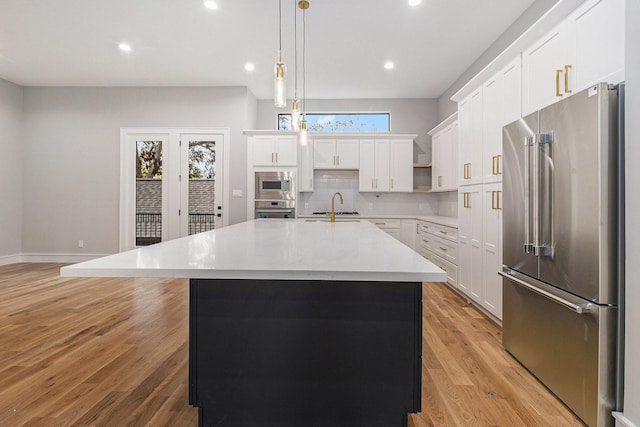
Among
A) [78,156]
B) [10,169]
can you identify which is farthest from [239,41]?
[10,169]

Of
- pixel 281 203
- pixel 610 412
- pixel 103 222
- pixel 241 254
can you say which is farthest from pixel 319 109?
pixel 610 412

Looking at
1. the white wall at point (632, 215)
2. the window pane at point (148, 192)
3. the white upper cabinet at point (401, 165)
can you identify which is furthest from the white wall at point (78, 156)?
the white wall at point (632, 215)

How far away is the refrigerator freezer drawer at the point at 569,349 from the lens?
154cm

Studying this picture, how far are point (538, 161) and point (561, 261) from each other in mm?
584

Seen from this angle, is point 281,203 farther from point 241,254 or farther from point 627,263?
point 627,263

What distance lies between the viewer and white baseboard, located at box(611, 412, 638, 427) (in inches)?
56.4

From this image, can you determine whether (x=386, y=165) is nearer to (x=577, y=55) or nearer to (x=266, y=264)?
(x=577, y=55)

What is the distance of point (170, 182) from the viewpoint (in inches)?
220

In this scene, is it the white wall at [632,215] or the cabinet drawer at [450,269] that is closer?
the white wall at [632,215]

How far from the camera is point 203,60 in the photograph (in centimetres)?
454

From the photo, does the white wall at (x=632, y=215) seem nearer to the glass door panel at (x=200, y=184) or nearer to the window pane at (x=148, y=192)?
the glass door panel at (x=200, y=184)

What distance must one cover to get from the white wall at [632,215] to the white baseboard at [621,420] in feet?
0.05

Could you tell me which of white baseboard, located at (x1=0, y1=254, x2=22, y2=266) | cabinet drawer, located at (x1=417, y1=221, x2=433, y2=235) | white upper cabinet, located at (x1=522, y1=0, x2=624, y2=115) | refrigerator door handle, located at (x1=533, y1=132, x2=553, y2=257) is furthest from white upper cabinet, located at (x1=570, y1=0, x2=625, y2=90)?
white baseboard, located at (x1=0, y1=254, x2=22, y2=266)

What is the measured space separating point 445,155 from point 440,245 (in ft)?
4.83
